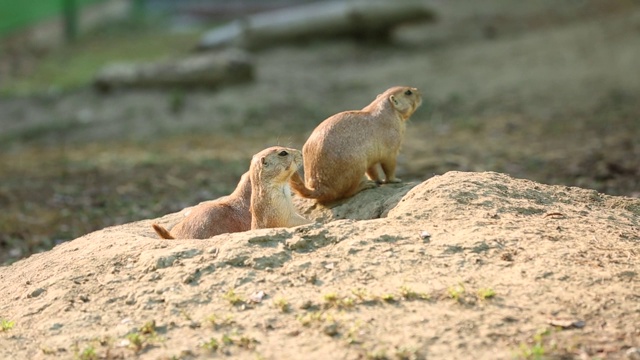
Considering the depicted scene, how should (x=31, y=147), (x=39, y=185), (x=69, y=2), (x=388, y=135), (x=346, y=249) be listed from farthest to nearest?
(x=69, y=2), (x=31, y=147), (x=39, y=185), (x=388, y=135), (x=346, y=249)

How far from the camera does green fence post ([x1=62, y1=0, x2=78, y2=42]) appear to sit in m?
22.5

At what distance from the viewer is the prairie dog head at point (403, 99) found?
6.57 metres

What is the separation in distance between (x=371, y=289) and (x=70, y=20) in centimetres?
1944

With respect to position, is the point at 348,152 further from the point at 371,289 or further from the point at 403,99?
the point at 371,289

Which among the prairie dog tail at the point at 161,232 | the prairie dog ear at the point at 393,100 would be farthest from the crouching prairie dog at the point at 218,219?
the prairie dog ear at the point at 393,100

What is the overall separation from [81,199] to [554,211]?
579cm

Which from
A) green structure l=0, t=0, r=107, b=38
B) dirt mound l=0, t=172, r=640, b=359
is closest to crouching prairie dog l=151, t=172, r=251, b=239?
dirt mound l=0, t=172, r=640, b=359

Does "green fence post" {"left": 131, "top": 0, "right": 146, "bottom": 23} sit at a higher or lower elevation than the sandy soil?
higher

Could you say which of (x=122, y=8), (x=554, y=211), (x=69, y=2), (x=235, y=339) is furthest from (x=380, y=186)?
(x=122, y=8)

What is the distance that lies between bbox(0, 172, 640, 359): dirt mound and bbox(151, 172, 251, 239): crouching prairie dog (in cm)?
40

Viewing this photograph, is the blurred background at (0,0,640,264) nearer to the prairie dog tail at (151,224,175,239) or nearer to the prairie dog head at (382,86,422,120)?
the prairie dog head at (382,86,422,120)

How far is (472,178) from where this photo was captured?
5801 millimetres

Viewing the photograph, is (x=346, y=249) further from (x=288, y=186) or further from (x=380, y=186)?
(x=380, y=186)

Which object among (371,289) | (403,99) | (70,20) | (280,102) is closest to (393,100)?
(403,99)
